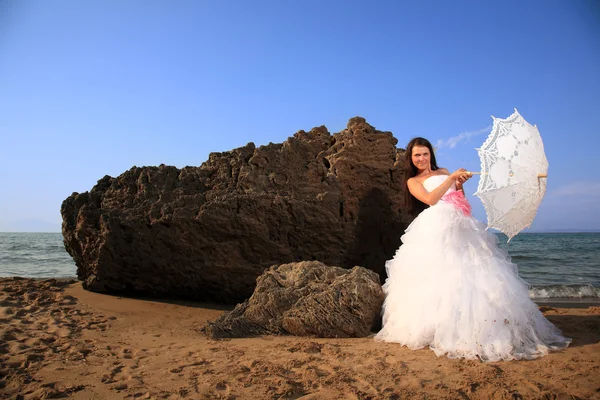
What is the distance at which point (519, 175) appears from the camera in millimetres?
3787

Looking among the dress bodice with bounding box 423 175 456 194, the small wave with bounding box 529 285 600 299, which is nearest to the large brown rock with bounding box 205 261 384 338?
the dress bodice with bounding box 423 175 456 194

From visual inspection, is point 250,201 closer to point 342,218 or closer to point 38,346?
point 342,218

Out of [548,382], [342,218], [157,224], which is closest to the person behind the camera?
[548,382]

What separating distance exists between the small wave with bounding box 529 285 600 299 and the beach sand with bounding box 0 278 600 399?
15.8ft

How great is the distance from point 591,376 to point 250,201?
4.60 meters

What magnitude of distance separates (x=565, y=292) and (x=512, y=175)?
7.36 m

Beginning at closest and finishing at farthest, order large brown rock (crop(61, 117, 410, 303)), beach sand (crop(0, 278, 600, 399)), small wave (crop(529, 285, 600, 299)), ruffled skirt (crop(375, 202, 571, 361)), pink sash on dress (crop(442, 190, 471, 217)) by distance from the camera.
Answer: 1. beach sand (crop(0, 278, 600, 399))
2. ruffled skirt (crop(375, 202, 571, 361))
3. pink sash on dress (crop(442, 190, 471, 217))
4. large brown rock (crop(61, 117, 410, 303))
5. small wave (crop(529, 285, 600, 299))

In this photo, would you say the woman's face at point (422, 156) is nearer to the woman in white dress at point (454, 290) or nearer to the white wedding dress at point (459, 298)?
the woman in white dress at point (454, 290)

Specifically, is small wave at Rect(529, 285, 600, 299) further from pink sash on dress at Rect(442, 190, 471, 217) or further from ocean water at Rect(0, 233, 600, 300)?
pink sash on dress at Rect(442, 190, 471, 217)

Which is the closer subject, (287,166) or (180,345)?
(180,345)

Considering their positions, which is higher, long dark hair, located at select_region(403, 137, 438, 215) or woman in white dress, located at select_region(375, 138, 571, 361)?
long dark hair, located at select_region(403, 137, 438, 215)

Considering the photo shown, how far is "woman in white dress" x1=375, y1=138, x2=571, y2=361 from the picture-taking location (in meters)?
3.79

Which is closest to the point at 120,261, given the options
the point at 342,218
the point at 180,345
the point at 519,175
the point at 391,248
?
the point at 180,345

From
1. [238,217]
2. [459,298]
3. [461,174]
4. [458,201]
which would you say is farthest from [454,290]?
[238,217]
